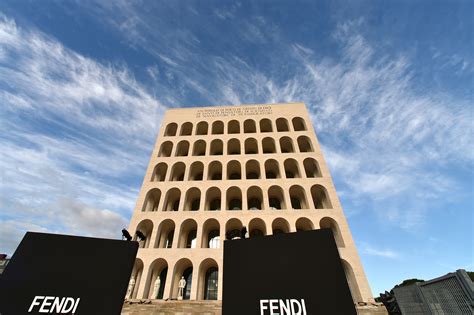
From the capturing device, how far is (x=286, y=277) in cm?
484

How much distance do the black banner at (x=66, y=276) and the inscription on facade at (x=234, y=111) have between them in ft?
83.0

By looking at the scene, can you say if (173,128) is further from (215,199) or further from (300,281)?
(300,281)

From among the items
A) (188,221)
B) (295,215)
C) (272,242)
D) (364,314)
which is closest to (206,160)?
(188,221)

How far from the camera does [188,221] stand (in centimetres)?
2125

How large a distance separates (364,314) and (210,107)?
2703 cm

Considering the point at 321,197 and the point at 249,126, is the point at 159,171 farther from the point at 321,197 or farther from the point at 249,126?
the point at 321,197

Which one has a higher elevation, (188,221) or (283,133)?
(283,133)

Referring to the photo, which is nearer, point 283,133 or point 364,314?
point 364,314

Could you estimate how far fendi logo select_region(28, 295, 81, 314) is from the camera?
16.5 feet

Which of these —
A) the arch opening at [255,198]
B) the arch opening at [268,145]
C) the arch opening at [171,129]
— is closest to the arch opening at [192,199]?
the arch opening at [255,198]

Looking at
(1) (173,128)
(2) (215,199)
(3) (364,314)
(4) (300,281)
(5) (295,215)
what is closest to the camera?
(4) (300,281)

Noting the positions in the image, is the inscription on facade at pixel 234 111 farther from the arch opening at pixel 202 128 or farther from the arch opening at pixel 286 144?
the arch opening at pixel 286 144

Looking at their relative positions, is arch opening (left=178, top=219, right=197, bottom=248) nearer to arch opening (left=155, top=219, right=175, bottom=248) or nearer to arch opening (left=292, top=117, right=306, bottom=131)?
arch opening (left=155, top=219, right=175, bottom=248)

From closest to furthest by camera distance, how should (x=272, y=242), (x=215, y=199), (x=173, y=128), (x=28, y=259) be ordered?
(x=272, y=242)
(x=28, y=259)
(x=215, y=199)
(x=173, y=128)
